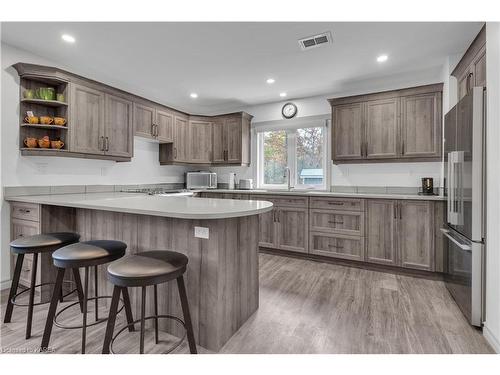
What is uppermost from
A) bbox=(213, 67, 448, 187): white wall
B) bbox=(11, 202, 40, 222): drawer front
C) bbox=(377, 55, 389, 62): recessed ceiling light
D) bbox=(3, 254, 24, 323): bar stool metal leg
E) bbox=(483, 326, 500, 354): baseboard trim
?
bbox=(377, 55, 389, 62): recessed ceiling light

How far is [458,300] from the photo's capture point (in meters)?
2.21

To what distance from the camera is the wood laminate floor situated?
5.54 ft

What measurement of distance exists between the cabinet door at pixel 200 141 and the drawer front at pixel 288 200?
1612mm

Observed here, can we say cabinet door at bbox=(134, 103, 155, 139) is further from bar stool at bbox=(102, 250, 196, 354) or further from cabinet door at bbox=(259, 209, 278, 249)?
bar stool at bbox=(102, 250, 196, 354)

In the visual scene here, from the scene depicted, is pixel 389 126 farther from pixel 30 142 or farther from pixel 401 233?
pixel 30 142

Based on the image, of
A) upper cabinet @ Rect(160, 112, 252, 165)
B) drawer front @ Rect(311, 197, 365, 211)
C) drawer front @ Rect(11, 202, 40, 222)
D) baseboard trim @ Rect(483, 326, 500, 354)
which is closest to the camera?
baseboard trim @ Rect(483, 326, 500, 354)

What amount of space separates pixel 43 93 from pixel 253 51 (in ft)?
7.71

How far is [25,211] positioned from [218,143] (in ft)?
9.91

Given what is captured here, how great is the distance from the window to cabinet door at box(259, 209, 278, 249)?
898 millimetres

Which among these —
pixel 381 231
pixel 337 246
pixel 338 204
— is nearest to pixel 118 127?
pixel 338 204

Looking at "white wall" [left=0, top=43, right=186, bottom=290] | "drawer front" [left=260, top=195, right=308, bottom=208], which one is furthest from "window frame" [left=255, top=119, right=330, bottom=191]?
"white wall" [left=0, top=43, right=186, bottom=290]

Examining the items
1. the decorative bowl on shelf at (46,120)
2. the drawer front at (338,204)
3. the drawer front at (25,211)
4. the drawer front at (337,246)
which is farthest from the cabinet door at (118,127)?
the drawer front at (337,246)
